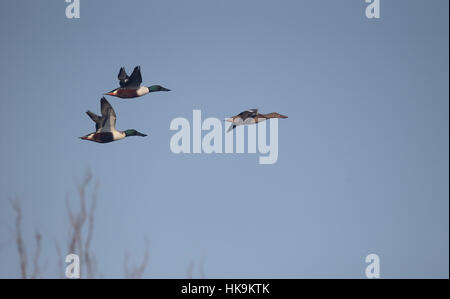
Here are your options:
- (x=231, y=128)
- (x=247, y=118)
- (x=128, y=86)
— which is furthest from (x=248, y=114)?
(x=128, y=86)

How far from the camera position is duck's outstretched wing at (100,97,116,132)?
16.6m

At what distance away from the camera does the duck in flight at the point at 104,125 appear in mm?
16656

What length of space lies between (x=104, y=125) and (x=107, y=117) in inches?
10.1

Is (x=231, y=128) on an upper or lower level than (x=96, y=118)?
lower

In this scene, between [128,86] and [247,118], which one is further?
[247,118]

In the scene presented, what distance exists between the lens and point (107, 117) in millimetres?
16797

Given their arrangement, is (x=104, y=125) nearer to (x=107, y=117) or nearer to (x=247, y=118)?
(x=107, y=117)

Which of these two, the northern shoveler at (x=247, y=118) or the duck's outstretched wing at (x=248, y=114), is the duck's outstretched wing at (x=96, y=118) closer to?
the northern shoveler at (x=247, y=118)
